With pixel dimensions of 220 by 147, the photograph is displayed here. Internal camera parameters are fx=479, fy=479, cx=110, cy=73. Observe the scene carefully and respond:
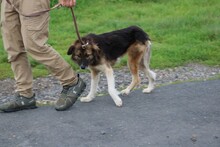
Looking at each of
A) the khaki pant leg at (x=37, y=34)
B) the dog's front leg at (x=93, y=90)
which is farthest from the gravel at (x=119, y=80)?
the khaki pant leg at (x=37, y=34)

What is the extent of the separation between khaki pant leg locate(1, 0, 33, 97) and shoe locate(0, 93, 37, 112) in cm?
7

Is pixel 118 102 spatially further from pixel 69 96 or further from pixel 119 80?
pixel 119 80

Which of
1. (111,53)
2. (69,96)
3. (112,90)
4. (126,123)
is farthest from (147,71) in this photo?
(126,123)

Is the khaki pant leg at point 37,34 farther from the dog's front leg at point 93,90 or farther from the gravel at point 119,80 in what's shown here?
the gravel at point 119,80

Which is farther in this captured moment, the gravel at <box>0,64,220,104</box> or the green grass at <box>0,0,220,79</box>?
the green grass at <box>0,0,220,79</box>

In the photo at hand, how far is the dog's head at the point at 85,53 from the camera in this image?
264 inches

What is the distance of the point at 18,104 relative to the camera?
21.4 feet

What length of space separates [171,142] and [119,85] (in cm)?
318

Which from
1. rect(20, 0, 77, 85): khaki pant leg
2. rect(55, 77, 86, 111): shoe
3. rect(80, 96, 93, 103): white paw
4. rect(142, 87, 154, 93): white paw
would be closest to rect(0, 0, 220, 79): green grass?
rect(142, 87, 154, 93): white paw

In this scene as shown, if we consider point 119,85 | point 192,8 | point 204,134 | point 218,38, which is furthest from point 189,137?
point 192,8

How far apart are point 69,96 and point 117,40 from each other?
1257 millimetres

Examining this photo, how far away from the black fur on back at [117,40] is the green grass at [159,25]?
88.2 inches

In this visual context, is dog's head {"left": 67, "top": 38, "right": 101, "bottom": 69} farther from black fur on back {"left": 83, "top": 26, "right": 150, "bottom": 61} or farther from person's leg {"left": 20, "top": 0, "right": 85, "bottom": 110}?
person's leg {"left": 20, "top": 0, "right": 85, "bottom": 110}

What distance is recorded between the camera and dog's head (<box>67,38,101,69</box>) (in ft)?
22.0
